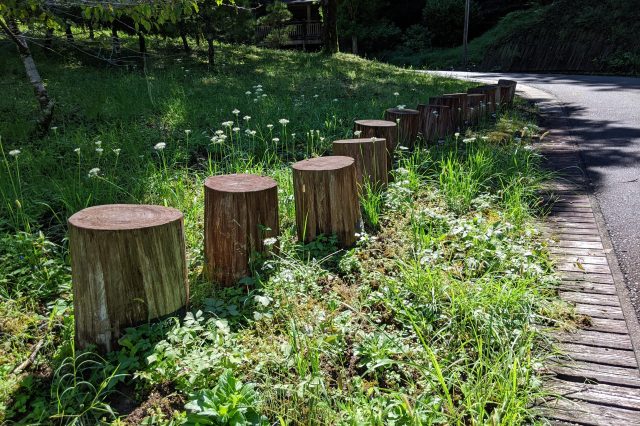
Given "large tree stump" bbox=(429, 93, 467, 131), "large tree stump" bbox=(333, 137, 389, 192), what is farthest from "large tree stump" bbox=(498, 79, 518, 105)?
"large tree stump" bbox=(333, 137, 389, 192)

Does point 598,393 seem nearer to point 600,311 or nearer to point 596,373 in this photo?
point 596,373

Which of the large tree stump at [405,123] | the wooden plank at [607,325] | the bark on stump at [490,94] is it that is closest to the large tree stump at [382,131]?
the large tree stump at [405,123]

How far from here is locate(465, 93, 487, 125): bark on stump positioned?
6897 millimetres

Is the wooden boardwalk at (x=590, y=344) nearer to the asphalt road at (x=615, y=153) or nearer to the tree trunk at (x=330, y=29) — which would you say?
the asphalt road at (x=615, y=153)

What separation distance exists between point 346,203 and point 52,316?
6.52ft

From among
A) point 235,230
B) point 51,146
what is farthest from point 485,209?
point 51,146

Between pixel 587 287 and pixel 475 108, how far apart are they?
4.65 m

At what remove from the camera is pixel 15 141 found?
5.48 meters

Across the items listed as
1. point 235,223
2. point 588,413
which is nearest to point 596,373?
point 588,413

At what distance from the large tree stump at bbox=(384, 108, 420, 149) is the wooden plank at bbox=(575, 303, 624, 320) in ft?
9.49

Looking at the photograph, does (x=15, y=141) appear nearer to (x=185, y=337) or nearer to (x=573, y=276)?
(x=185, y=337)

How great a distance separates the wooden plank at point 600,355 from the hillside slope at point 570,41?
1909 cm

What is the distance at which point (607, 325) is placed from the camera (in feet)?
8.55

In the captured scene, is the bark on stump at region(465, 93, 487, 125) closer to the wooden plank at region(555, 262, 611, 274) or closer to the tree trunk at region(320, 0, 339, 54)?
the wooden plank at region(555, 262, 611, 274)
